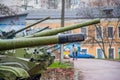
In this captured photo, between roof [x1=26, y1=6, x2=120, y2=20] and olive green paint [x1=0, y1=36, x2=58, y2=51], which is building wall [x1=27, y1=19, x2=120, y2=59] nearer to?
roof [x1=26, y1=6, x2=120, y2=20]

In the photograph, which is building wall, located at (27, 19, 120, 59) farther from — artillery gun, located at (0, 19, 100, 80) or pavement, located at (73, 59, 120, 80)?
artillery gun, located at (0, 19, 100, 80)

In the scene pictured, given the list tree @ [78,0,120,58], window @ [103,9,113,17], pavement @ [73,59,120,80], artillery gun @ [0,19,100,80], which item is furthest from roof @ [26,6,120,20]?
artillery gun @ [0,19,100,80]

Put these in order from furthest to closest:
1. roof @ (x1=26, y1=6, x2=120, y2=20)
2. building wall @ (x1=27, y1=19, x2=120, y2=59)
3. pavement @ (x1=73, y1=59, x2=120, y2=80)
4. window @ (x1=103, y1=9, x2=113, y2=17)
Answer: building wall @ (x1=27, y1=19, x2=120, y2=59)
window @ (x1=103, y1=9, x2=113, y2=17)
roof @ (x1=26, y1=6, x2=120, y2=20)
pavement @ (x1=73, y1=59, x2=120, y2=80)

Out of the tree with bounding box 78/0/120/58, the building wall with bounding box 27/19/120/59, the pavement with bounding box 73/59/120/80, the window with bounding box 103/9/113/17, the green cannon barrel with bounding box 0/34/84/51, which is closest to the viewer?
the green cannon barrel with bounding box 0/34/84/51

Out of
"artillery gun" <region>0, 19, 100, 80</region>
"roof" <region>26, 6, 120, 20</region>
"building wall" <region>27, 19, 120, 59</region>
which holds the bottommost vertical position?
"building wall" <region>27, 19, 120, 59</region>

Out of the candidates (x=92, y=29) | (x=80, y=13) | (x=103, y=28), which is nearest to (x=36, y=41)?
(x=80, y=13)

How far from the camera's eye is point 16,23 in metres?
26.4

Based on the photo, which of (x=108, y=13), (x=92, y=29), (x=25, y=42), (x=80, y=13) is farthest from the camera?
(x=92, y=29)

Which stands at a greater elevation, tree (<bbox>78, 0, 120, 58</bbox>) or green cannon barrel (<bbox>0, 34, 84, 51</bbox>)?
green cannon barrel (<bbox>0, 34, 84, 51</bbox>)

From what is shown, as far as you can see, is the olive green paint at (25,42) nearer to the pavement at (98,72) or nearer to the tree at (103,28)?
the pavement at (98,72)

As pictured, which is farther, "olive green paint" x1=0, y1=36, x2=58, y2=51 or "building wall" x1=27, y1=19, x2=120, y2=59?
"building wall" x1=27, y1=19, x2=120, y2=59

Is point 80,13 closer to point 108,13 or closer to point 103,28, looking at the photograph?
point 103,28

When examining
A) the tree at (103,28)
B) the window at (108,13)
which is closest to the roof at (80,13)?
the tree at (103,28)

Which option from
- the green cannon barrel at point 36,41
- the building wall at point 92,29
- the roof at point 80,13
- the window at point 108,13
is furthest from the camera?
the building wall at point 92,29
